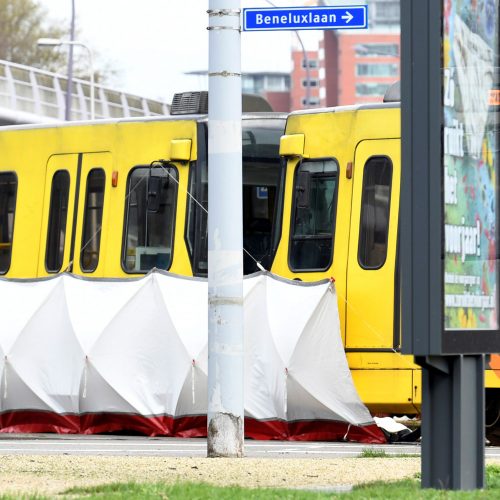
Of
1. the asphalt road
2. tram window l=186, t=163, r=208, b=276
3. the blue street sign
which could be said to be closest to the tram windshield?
tram window l=186, t=163, r=208, b=276

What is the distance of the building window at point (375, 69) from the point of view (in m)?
180

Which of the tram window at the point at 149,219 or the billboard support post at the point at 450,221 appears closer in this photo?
the billboard support post at the point at 450,221

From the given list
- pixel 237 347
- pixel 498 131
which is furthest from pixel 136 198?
pixel 498 131

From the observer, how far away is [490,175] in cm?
1020

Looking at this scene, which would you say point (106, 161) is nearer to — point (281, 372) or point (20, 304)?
point (20, 304)

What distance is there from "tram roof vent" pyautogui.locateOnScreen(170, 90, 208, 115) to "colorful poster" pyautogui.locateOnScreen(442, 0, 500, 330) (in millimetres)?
9375

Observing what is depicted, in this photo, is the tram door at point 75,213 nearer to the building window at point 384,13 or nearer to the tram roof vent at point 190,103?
the tram roof vent at point 190,103

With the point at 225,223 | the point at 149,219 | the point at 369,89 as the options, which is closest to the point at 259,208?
the point at 149,219

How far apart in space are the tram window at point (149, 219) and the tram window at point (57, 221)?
99cm

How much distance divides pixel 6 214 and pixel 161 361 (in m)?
4.31

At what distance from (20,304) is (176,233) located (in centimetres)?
186

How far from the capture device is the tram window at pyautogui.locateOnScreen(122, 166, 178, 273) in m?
19.3

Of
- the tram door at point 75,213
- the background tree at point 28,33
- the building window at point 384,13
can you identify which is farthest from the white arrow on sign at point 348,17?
the building window at point 384,13

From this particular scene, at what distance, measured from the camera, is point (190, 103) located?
19.7 metres
